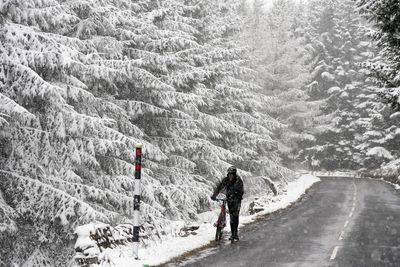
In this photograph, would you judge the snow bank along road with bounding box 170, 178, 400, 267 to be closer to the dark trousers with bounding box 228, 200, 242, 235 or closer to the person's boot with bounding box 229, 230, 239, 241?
the person's boot with bounding box 229, 230, 239, 241

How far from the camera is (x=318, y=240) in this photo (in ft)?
43.0

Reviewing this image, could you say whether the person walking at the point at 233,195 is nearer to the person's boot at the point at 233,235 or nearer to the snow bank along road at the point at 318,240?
the person's boot at the point at 233,235

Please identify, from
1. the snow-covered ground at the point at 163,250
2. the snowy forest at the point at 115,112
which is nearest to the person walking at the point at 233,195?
the snow-covered ground at the point at 163,250

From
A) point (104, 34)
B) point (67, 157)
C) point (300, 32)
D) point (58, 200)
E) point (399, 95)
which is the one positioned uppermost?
point (300, 32)

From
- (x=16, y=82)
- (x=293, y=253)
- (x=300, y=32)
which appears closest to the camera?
(x=293, y=253)

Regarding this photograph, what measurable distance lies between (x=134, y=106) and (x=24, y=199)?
6.37 m

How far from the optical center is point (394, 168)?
4497cm

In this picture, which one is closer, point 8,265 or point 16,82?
point 16,82

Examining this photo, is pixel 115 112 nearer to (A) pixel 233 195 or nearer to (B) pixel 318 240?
(A) pixel 233 195

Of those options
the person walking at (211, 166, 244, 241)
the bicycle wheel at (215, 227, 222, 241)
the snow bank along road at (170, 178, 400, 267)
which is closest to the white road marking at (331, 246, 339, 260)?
the snow bank along road at (170, 178, 400, 267)

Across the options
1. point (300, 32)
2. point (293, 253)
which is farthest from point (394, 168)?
point (293, 253)

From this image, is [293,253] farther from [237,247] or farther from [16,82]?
[16,82]

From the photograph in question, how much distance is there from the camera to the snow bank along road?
33.2ft

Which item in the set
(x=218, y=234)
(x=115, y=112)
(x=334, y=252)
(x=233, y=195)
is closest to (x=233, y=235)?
(x=218, y=234)
